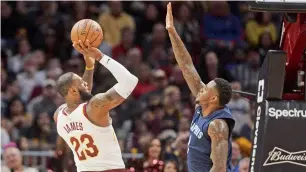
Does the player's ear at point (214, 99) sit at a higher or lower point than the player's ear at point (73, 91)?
lower

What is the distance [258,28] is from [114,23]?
264cm

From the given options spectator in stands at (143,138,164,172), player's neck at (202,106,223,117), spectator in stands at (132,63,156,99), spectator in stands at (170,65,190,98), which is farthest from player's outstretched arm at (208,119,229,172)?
spectator in stands at (132,63,156,99)

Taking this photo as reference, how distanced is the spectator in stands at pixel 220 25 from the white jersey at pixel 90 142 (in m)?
7.83

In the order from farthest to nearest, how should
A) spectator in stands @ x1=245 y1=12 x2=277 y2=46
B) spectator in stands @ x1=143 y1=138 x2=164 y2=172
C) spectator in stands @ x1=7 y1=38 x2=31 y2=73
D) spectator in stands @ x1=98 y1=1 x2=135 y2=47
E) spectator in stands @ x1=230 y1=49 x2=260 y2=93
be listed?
1. spectator in stands @ x1=245 y1=12 x2=277 y2=46
2. spectator in stands @ x1=98 y1=1 x2=135 y2=47
3. spectator in stands @ x1=7 y1=38 x2=31 y2=73
4. spectator in stands @ x1=230 y1=49 x2=260 y2=93
5. spectator in stands @ x1=143 y1=138 x2=164 y2=172

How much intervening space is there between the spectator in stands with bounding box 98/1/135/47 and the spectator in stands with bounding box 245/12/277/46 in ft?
7.07

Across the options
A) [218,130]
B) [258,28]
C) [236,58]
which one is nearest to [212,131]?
[218,130]

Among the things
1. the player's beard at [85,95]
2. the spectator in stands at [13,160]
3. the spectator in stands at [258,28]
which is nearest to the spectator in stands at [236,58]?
the spectator in stands at [258,28]

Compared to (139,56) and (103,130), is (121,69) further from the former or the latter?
(139,56)

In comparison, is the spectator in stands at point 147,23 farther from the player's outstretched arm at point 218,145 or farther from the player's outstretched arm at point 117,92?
the player's outstretched arm at point 218,145

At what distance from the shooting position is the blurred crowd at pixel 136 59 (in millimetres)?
14656

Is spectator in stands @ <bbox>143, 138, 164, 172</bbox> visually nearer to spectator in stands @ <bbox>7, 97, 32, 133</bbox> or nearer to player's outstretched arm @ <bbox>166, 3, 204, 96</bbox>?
player's outstretched arm @ <bbox>166, 3, 204, 96</bbox>

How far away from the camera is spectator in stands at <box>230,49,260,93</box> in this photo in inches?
622

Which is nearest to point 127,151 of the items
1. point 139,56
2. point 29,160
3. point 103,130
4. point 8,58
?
point 29,160

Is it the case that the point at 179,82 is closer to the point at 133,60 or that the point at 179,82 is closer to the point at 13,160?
the point at 133,60
